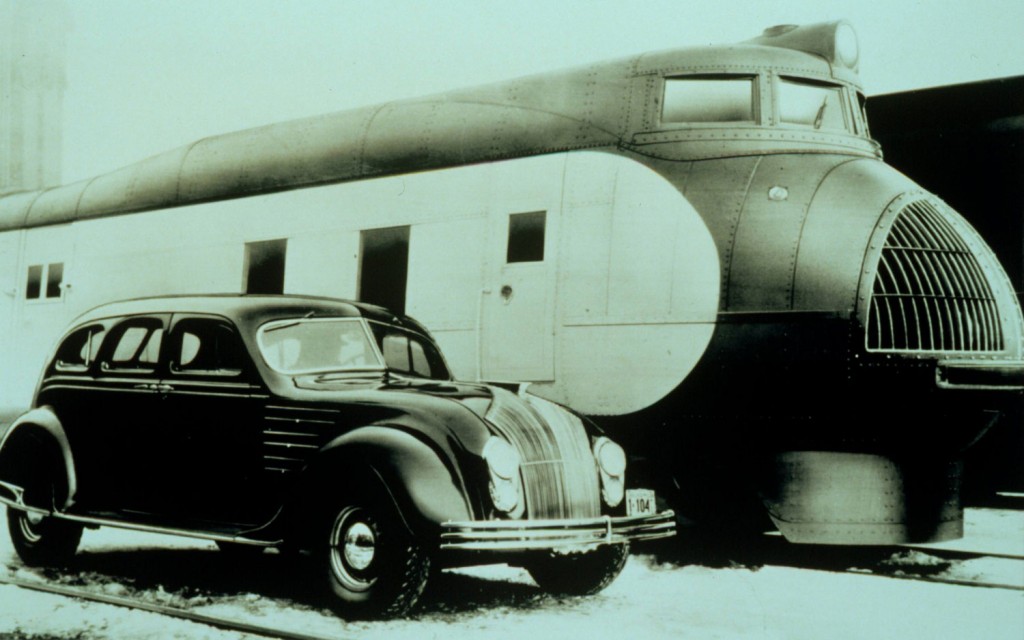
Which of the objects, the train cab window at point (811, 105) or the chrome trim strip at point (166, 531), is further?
the train cab window at point (811, 105)

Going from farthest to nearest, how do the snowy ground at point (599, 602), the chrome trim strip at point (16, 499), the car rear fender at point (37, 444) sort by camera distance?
the chrome trim strip at point (16, 499)
the car rear fender at point (37, 444)
the snowy ground at point (599, 602)

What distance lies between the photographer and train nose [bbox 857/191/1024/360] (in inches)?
199

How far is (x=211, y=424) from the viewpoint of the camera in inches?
192

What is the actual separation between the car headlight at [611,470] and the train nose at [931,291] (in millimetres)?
1387

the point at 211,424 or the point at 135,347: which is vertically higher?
the point at 135,347

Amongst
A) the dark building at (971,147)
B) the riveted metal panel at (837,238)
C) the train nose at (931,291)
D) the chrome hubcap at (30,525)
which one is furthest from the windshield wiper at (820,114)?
the chrome hubcap at (30,525)

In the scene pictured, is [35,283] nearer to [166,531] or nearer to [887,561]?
[166,531]

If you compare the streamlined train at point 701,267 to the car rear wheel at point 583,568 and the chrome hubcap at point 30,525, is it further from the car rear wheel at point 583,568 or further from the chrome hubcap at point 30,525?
the chrome hubcap at point 30,525

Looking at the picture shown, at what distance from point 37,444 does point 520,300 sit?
2717 millimetres

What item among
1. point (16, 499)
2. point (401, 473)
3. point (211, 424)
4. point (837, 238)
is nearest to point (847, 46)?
point (837, 238)

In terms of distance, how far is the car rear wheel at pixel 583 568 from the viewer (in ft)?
15.7

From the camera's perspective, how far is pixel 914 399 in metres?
4.96

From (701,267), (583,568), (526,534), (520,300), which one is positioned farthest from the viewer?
(520,300)

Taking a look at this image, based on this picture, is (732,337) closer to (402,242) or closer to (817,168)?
(817,168)
